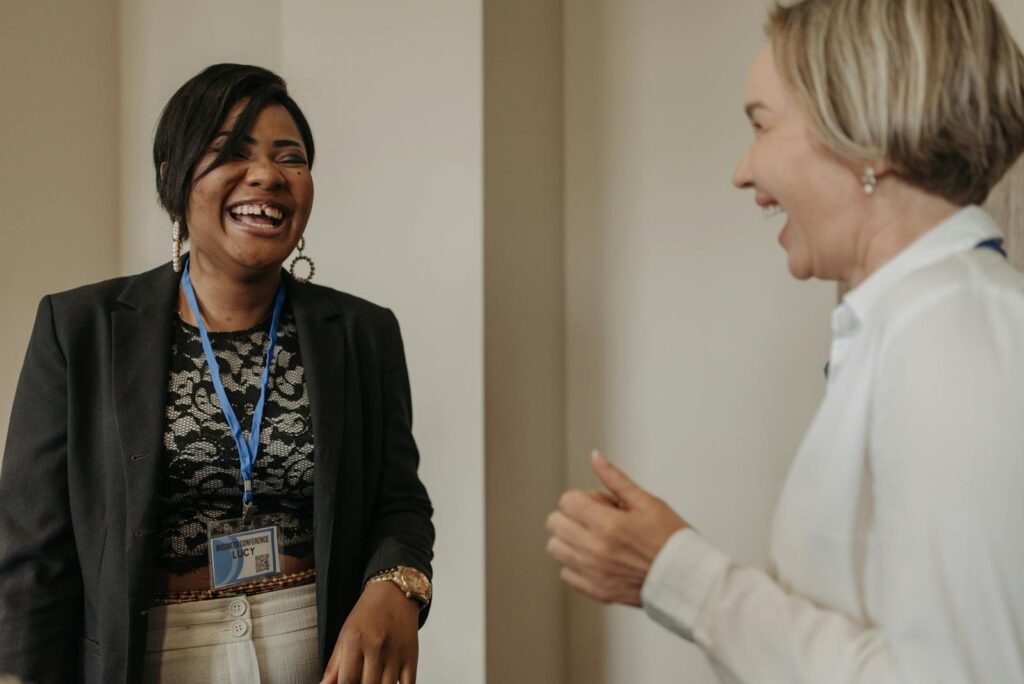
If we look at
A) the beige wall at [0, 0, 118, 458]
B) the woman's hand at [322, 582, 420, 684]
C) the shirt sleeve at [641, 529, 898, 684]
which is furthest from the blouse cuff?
the beige wall at [0, 0, 118, 458]

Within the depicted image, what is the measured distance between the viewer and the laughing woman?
1554 mm

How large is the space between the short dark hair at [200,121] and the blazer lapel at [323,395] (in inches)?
11.6

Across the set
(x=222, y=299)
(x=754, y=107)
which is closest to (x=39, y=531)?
(x=222, y=299)

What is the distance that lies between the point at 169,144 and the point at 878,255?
131cm

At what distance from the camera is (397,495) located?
6.03 feet

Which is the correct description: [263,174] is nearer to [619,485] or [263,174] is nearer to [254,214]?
[254,214]

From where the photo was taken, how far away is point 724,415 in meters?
2.66

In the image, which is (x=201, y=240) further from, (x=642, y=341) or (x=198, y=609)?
(x=642, y=341)

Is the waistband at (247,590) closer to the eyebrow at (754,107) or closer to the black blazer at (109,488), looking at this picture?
the black blazer at (109,488)

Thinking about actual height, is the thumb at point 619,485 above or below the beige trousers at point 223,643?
above

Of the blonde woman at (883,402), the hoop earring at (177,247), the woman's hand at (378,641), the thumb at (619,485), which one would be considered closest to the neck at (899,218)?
the blonde woman at (883,402)

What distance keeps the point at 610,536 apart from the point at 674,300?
5.94ft

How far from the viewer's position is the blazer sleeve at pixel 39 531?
4.99 ft

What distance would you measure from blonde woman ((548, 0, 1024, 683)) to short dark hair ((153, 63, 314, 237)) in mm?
1020
